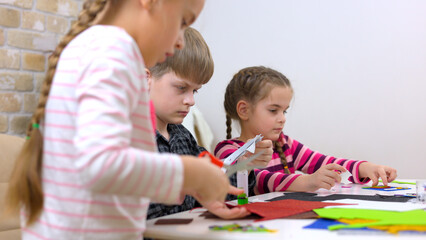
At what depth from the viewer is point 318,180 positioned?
1.32 metres

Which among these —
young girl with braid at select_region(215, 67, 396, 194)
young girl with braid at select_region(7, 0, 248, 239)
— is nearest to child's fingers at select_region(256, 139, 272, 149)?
young girl with braid at select_region(215, 67, 396, 194)

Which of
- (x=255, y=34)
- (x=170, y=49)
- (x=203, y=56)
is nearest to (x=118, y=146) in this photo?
(x=170, y=49)

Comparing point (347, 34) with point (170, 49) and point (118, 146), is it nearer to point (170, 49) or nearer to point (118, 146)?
point (170, 49)

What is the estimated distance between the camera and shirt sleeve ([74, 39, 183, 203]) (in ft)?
1.86

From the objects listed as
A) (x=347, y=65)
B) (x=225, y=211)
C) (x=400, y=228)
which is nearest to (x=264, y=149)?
(x=225, y=211)

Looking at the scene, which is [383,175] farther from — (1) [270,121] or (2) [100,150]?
(2) [100,150]

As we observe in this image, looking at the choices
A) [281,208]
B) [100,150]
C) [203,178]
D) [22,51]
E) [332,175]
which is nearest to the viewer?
[100,150]

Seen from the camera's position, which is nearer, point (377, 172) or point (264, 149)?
point (264, 149)

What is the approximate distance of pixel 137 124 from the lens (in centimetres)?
69

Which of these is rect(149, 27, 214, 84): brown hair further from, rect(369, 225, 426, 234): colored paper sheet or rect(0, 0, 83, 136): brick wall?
rect(0, 0, 83, 136): brick wall

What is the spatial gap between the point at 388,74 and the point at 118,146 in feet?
6.35

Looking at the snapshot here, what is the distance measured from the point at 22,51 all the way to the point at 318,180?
1.54m

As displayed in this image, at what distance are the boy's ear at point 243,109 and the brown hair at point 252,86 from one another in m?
0.02

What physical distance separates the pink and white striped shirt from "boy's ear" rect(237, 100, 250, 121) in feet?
3.61
